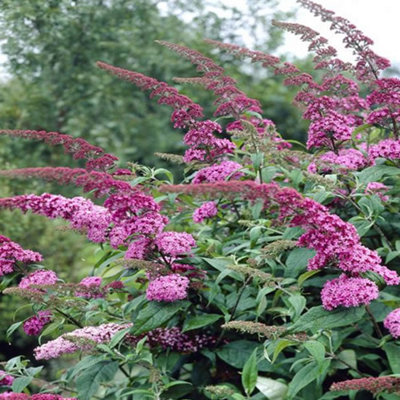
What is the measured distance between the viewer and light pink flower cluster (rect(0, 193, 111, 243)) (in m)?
2.48

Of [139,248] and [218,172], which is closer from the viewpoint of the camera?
[139,248]

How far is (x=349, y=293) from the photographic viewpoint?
2.03 meters

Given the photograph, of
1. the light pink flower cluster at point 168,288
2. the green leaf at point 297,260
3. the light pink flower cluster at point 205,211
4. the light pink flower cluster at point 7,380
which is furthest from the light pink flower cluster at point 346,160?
the light pink flower cluster at point 7,380

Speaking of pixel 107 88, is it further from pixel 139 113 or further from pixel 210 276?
pixel 210 276

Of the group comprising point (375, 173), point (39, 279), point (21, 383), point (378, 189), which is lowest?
point (21, 383)

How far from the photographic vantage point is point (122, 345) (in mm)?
2701

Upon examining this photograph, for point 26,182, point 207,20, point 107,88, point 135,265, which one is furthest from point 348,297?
point 207,20

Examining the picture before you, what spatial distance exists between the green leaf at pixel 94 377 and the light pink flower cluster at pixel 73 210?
1.60 feet

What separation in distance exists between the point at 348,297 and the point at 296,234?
48cm

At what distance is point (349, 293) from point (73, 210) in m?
1.08

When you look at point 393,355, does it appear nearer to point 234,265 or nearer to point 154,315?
point 234,265

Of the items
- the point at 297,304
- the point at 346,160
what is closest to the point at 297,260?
the point at 297,304

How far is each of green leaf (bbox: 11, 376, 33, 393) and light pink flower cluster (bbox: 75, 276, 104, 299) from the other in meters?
0.39

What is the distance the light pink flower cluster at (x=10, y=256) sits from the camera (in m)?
2.61
